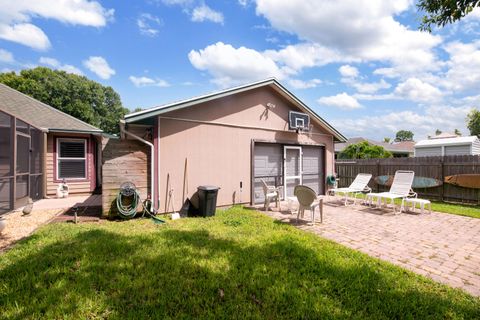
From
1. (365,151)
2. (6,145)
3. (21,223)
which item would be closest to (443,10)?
(21,223)

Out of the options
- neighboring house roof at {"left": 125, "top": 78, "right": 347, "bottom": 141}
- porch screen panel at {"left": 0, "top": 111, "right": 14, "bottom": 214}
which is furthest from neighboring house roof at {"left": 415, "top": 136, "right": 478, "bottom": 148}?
porch screen panel at {"left": 0, "top": 111, "right": 14, "bottom": 214}

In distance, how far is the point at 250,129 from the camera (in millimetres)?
8438

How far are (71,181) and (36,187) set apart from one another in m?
1.44

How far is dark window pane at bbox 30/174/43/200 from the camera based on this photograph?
8.39 meters

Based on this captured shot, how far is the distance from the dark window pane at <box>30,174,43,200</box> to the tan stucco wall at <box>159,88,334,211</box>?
229 inches

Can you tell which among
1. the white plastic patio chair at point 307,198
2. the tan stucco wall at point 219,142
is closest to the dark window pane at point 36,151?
the tan stucco wall at point 219,142

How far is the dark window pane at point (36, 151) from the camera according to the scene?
830cm

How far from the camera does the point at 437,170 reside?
9984 millimetres

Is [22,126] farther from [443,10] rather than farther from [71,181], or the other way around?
[443,10]

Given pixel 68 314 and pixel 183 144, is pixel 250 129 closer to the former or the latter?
pixel 183 144

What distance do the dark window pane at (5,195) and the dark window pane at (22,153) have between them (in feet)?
2.48

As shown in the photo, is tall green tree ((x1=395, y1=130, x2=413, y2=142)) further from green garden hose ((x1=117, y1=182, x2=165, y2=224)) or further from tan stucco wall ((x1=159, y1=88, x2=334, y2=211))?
green garden hose ((x1=117, y1=182, x2=165, y2=224))

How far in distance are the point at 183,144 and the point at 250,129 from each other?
2.73 metres

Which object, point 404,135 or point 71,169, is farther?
point 404,135
